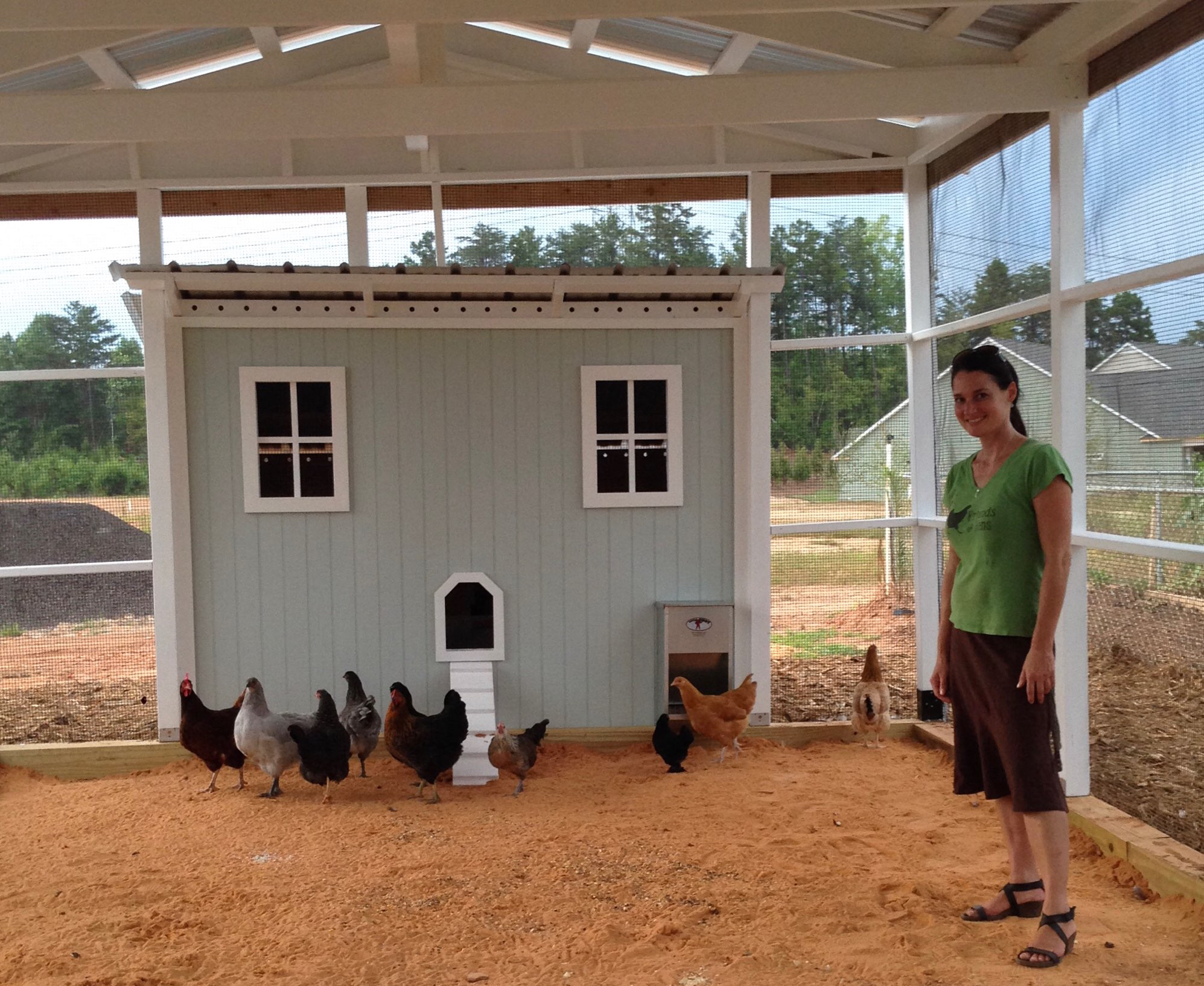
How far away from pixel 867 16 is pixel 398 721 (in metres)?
4.61

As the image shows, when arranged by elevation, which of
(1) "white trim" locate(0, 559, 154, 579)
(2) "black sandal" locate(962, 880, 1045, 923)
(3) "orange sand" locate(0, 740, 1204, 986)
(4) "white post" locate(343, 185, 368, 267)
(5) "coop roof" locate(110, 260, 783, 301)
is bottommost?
(3) "orange sand" locate(0, 740, 1204, 986)

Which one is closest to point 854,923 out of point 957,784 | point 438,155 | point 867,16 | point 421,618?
point 957,784

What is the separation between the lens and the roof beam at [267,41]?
5.58 m

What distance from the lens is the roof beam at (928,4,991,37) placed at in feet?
15.9

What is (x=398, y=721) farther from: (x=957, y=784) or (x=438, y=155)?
(x=438, y=155)

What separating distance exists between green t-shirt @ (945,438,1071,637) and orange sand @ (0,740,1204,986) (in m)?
1.18

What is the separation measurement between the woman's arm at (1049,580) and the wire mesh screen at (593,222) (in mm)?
3742

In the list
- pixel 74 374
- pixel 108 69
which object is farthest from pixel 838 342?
pixel 74 374

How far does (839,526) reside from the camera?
22.1 feet

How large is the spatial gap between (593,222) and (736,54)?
1.37m

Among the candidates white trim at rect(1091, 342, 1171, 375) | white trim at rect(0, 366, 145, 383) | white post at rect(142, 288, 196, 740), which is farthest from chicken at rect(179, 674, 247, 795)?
white trim at rect(1091, 342, 1171, 375)

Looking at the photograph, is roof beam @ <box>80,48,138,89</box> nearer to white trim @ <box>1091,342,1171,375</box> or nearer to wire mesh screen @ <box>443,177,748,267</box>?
wire mesh screen @ <box>443,177,748,267</box>

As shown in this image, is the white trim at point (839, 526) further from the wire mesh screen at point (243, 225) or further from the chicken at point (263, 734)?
the wire mesh screen at point (243, 225)

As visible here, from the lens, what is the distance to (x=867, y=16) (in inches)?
206
